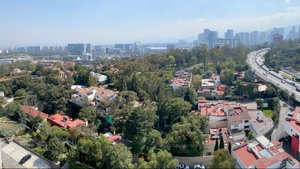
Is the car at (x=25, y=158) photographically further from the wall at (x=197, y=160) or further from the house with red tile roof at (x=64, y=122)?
the wall at (x=197, y=160)

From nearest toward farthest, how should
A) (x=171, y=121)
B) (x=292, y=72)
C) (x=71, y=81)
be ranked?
1. (x=171, y=121)
2. (x=71, y=81)
3. (x=292, y=72)

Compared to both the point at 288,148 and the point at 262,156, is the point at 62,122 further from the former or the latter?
the point at 288,148

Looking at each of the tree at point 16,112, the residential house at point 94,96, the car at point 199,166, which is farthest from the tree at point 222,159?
the tree at point 16,112

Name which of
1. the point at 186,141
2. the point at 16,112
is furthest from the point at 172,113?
the point at 16,112

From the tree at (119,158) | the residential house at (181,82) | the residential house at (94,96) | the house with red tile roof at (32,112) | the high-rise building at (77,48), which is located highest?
the high-rise building at (77,48)

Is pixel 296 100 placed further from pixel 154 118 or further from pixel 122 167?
pixel 122 167

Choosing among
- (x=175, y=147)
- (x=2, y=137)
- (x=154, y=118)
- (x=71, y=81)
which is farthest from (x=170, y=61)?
(x=2, y=137)
